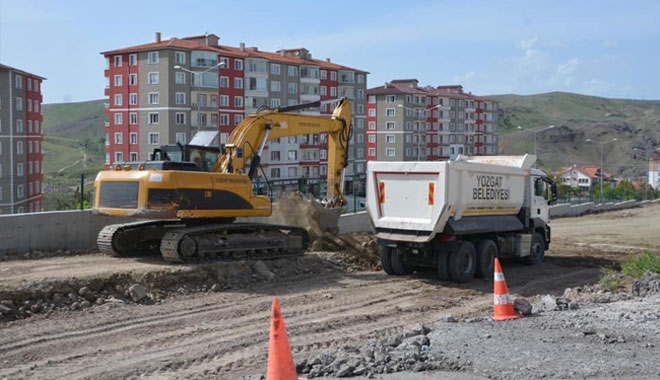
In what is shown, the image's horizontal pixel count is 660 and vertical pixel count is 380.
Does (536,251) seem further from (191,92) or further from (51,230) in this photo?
(191,92)

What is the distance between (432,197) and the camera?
15070 mm

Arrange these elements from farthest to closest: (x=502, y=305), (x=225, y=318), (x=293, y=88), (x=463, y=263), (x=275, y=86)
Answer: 1. (x=293, y=88)
2. (x=275, y=86)
3. (x=463, y=263)
4. (x=225, y=318)
5. (x=502, y=305)

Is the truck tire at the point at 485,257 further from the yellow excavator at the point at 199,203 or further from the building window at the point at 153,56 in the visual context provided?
the building window at the point at 153,56

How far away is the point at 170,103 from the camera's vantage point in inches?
2633

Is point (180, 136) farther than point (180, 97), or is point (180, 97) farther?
point (180, 136)

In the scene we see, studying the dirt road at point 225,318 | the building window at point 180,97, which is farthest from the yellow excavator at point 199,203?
the building window at point 180,97

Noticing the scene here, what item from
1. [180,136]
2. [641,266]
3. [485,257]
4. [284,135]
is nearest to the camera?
[641,266]

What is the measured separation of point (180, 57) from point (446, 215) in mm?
56809

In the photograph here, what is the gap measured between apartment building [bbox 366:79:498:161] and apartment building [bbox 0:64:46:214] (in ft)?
144

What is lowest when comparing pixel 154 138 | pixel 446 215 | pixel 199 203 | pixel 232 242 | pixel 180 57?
pixel 232 242

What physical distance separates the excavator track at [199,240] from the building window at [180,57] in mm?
53663

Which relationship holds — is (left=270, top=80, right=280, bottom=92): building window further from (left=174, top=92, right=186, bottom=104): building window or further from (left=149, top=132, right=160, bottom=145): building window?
(left=149, top=132, right=160, bottom=145): building window

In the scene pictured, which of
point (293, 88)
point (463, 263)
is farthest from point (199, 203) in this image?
point (293, 88)

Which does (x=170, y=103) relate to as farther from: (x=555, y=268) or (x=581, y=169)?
(x=581, y=169)
